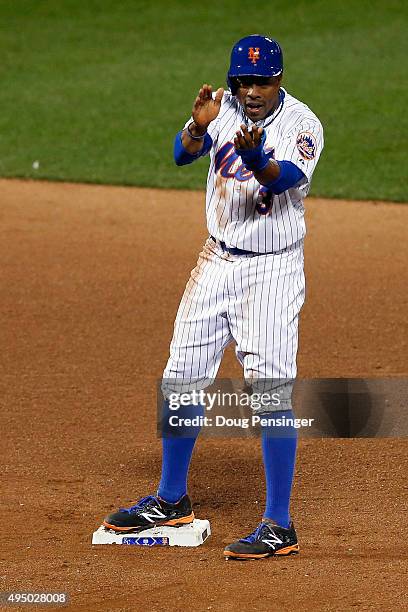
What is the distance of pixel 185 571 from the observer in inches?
189

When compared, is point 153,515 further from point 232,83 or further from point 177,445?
point 232,83

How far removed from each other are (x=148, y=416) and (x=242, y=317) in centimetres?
181

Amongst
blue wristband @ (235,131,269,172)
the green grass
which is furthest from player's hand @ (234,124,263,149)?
the green grass

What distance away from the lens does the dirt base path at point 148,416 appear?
15.5 feet

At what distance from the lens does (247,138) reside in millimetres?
4520

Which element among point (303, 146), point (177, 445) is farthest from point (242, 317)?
point (303, 146)

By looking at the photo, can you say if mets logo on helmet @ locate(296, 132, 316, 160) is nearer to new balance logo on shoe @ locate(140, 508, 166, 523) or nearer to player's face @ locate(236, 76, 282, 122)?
player's face @ locate(236, 76, 282, 122)

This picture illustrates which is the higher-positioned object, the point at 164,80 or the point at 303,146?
the point at 164,80

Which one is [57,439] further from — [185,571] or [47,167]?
[47,167]

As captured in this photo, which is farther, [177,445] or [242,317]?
[177,445]

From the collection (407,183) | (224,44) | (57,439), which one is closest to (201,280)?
(57,439)

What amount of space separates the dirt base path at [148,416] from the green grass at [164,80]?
109 cm

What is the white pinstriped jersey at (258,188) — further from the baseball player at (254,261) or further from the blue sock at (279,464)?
the blue sock at (279,464)

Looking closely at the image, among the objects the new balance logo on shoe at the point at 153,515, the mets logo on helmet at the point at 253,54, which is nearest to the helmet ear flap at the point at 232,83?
the mets logo on helmet at the point at 253,54
